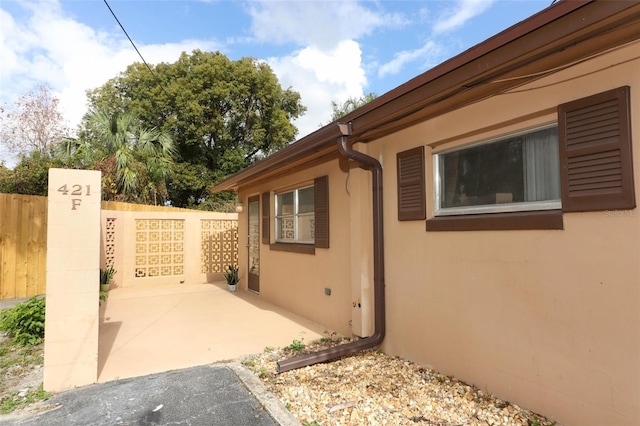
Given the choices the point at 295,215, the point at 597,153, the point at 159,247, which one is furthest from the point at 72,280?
the point at 159,247

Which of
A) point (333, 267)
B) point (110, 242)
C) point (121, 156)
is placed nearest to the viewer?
point (333, 267)

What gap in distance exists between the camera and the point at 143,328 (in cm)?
595

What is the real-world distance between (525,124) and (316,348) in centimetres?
352

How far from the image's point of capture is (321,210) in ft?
18.8

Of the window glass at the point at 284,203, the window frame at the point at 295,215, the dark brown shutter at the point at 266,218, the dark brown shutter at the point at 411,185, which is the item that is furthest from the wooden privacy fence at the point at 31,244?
the dark brown shutter at the point at 411,185

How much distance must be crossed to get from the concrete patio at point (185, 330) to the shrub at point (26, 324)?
82 centimetres

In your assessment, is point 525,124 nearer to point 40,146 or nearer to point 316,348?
point 316,348

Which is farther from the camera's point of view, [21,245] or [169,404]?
[21,245]

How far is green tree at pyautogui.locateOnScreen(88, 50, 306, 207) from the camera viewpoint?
2038 centimetres

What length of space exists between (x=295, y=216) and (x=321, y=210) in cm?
134

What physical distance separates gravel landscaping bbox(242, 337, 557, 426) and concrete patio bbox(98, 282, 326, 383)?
91 cm

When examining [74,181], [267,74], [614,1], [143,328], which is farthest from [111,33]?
[267,74]

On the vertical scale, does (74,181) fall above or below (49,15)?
below

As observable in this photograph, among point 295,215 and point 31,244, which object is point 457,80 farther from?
point 31,244
